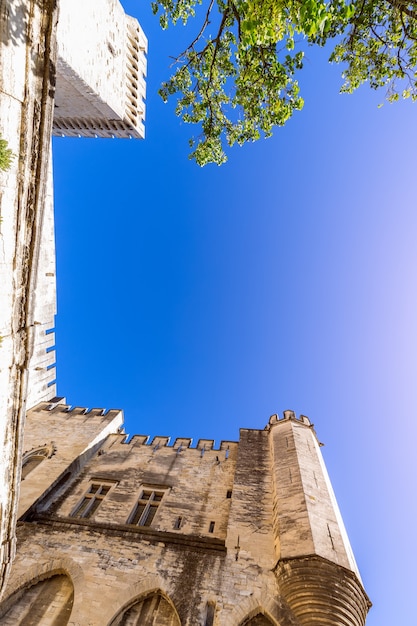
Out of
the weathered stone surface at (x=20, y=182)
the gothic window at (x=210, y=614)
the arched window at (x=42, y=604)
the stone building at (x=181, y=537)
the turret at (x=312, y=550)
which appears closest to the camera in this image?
the weathered stone surface at (x=20, y=182)

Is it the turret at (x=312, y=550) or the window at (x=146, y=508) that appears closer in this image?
the turret at (x=312, y=550)

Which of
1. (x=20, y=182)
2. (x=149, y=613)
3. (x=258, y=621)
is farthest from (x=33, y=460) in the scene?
(x=20, y=182)

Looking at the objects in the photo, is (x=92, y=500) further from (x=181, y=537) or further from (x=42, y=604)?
(x=181, y=537)

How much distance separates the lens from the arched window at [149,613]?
7570 millimetres

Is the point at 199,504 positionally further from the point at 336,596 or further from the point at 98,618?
the point at 336,596

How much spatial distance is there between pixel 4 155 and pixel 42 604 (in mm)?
10239

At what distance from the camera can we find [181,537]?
9508 millimetres

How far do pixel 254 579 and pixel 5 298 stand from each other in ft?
28.9

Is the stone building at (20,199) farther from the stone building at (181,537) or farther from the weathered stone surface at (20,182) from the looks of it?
the stone building at (181,537)

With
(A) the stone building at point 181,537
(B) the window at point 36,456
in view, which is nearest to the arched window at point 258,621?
(A) the stone building at point 181,537

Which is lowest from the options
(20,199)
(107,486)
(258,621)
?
(20,199)

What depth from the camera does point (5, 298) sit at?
193 inches

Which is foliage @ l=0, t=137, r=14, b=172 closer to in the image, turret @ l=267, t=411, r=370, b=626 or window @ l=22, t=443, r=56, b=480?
turret @ l=267, t=411, r=370, b=626

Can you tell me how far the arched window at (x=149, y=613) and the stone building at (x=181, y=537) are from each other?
0.02 meters
